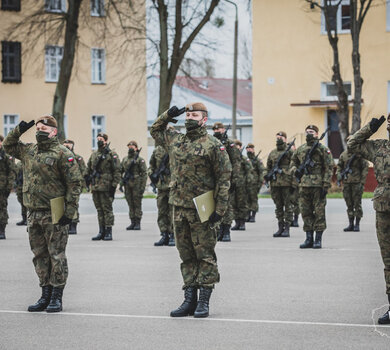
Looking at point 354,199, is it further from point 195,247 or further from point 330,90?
point 330,90

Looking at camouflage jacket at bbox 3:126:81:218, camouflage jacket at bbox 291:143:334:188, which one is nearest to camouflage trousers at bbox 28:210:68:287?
camouflage jacket at bbox 3:126:81:218

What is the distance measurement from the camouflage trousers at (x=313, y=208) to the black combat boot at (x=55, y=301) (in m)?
6.68

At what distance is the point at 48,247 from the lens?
9211 mm

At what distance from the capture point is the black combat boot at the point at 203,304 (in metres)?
8.80

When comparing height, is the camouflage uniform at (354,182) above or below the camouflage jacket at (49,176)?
below

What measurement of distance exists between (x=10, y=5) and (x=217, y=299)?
109ft

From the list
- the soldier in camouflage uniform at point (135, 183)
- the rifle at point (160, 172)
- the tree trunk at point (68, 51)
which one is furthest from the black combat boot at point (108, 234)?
the tree trunk at point (68, 51)

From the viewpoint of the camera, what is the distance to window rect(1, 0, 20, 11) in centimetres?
4066

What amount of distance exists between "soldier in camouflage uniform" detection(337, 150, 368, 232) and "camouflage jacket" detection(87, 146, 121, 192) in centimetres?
470

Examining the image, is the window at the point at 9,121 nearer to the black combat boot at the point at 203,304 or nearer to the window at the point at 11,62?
the window at the point at 11,62

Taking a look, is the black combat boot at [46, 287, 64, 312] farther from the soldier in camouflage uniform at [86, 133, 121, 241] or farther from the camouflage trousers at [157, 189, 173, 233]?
the soldier in camouflage uniform at [86, 133, 121, 241]

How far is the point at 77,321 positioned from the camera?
28.5 feet

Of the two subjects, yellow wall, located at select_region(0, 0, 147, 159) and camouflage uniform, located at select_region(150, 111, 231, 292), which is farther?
yellow wall, located at select_region(0, 0, 147, 159)

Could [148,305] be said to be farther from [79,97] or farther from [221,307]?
[79,97]
